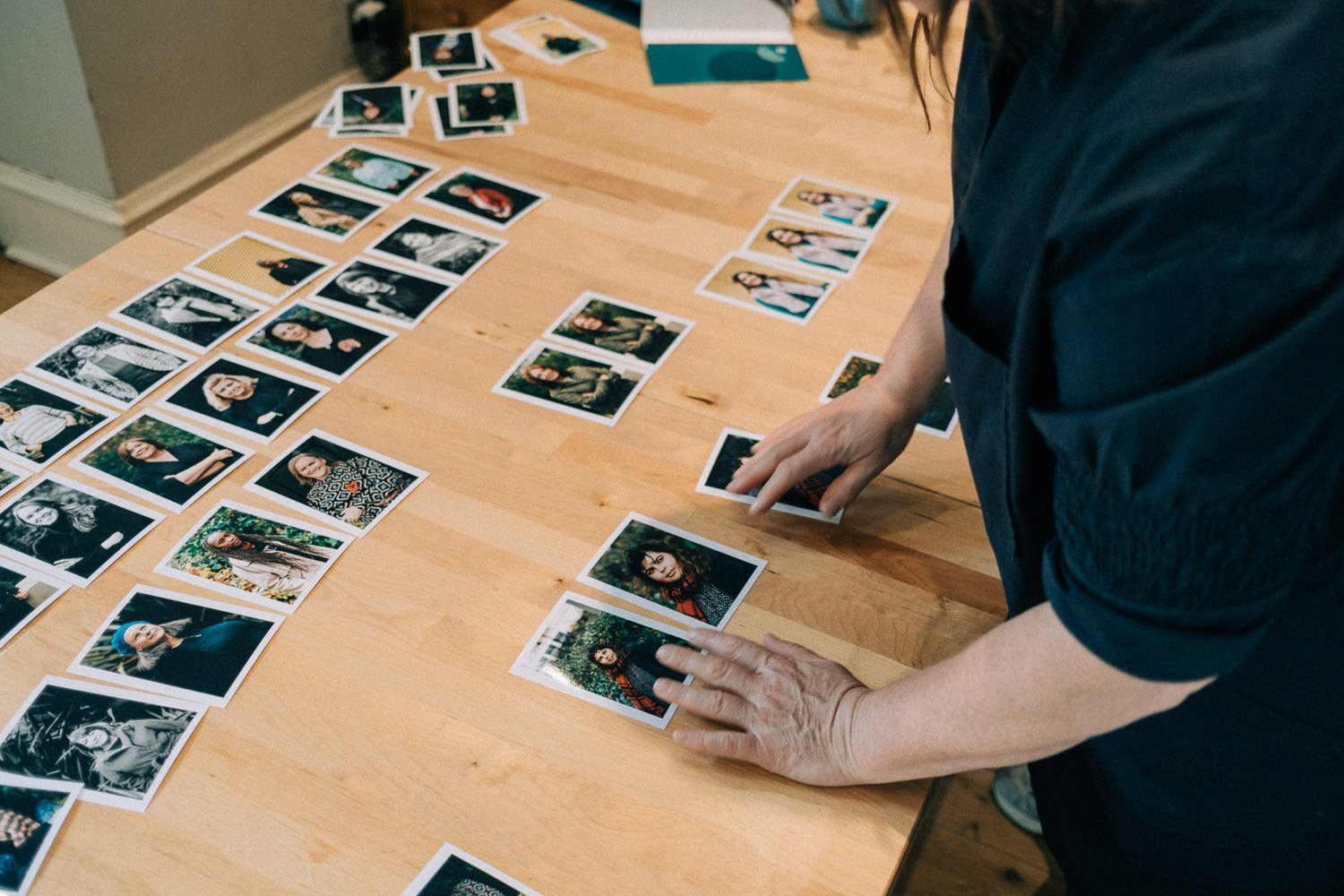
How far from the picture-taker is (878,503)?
1195 mm

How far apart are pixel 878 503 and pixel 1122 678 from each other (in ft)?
1.68

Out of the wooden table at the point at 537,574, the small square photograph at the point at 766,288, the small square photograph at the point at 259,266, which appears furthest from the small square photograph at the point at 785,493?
the small square photograph at the point at 259,266

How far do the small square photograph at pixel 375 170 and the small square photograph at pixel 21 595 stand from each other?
2.50 feet

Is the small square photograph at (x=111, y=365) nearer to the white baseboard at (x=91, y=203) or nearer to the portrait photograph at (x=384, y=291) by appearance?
the portrait photograph at (x=384, y=291)

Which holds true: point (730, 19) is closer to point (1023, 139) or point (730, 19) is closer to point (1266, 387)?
point (1023, 139)

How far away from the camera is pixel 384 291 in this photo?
4.60 feet

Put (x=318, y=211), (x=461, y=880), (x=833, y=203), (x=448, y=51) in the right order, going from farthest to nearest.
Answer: (x=448, y=51), (x=833, y=203), (x=318, y=211), (x=461, y=880)

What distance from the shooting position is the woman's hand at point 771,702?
2.96 feet

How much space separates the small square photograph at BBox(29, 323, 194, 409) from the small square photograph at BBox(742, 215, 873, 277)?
767 millimetres

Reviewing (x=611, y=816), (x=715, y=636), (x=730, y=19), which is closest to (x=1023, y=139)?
(x=715, y=636)

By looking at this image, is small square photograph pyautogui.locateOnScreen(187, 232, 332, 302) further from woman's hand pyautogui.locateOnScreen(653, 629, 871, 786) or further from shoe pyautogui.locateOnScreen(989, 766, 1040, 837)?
shoe pyautogui.locateOnScreen(989, 766, 1040, 837)

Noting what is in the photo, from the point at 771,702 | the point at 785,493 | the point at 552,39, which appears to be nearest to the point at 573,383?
the point at 785,493

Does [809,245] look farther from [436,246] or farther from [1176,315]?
[1176,315]

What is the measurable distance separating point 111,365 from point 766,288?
0.81 m
